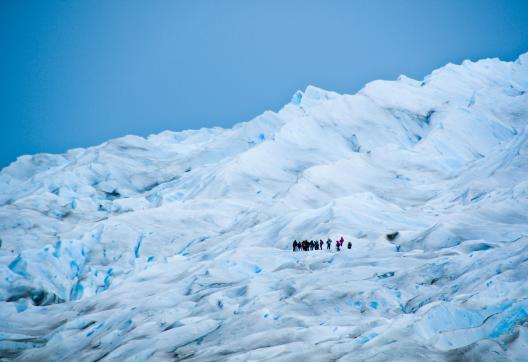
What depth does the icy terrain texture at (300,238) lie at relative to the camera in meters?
19.5

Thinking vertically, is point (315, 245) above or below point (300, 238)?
below

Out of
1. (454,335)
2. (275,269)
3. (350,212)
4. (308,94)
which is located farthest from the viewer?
(308,94)

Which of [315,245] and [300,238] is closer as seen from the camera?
[315,245]

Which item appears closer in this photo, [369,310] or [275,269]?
[369,310]

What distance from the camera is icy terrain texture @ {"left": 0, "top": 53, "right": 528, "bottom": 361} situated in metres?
19.5

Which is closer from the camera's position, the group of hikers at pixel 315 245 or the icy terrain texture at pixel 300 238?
the icy terrain texture at pixel 300 238

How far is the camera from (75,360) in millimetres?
24391

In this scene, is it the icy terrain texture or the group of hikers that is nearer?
the icy terrain texture

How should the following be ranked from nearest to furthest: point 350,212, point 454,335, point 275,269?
point 454,335, point 275,269, point 350,212

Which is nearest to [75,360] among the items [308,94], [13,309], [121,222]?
[13,309]

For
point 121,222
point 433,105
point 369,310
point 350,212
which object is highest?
point 433,105

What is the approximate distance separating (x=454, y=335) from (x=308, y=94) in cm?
9563

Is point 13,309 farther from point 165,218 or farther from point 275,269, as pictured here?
point 165,218

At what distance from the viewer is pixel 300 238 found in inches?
1647
